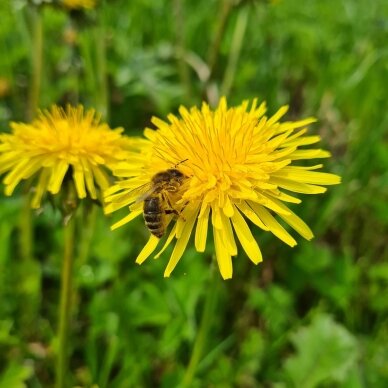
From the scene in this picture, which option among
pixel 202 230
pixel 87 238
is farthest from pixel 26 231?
pixel 202 230

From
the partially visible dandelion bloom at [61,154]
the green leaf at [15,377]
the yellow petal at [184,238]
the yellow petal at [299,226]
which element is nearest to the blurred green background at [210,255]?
the green leaf at [15,377]

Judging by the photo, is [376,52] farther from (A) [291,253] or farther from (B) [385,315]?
(B) [385,315]

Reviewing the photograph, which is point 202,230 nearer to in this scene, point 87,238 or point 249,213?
point 249,213

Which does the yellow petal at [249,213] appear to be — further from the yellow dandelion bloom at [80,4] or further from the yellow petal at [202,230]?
the yellow dandelion bloom at [80,4]

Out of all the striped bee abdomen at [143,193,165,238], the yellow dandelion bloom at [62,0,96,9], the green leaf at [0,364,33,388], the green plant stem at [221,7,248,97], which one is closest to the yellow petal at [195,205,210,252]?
the striped bee abdomen at [143,193,165,238]

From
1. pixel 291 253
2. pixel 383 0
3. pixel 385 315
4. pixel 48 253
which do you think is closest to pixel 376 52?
pixel 383 0

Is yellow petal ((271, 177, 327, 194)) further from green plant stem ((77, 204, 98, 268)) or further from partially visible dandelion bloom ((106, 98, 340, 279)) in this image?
green plant stem ((77, 204, 98, 268))
